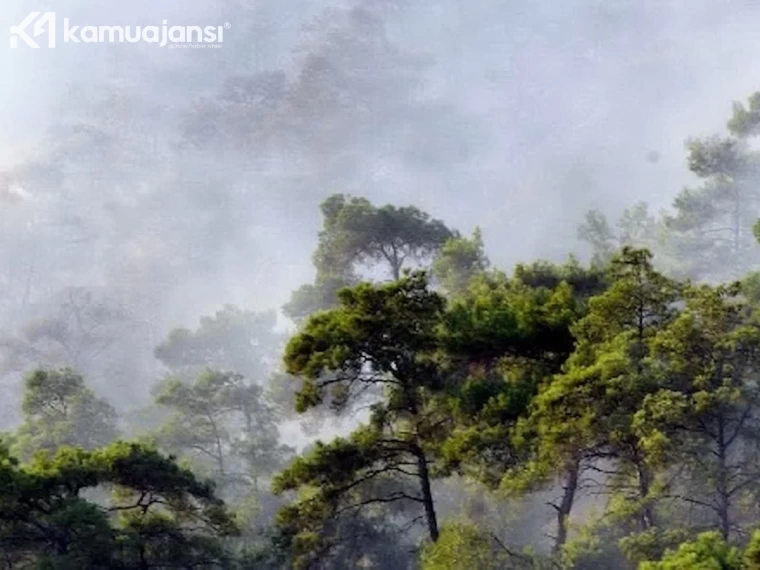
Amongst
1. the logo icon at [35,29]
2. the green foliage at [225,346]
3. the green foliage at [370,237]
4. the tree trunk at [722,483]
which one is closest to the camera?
the tree trunk at [722,483]

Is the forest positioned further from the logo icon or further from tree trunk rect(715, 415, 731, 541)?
the logo icon

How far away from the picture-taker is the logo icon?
137 meters

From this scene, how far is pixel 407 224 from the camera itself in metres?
29.4

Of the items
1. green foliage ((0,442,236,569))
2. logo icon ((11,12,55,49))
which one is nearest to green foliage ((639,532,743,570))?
green foliage ((0,442,236,569))

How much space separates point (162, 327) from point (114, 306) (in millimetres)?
5602

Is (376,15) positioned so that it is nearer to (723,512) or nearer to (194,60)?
(194,60)

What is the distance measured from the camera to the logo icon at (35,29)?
137 metres

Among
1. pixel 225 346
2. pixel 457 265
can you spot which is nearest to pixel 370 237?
pixel 457 265

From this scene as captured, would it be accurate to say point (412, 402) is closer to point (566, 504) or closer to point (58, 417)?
point (566, 504)

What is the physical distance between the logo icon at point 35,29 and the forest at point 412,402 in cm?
5636

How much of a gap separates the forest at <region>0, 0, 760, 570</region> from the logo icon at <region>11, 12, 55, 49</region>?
2219 inches

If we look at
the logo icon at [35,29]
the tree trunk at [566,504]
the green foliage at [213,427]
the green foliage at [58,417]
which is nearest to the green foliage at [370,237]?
the green foliage at [213,427]

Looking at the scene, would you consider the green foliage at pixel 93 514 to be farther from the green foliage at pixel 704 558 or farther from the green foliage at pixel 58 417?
the green foliage at pixel 58 417

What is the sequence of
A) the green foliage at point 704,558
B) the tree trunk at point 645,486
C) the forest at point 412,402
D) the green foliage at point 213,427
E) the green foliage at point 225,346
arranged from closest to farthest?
the green foliage at point 704,558, the forest at point 412,402, the tree trunk at point 645,486, the green foliage at point 213,427, the green foliage at point 225,346
